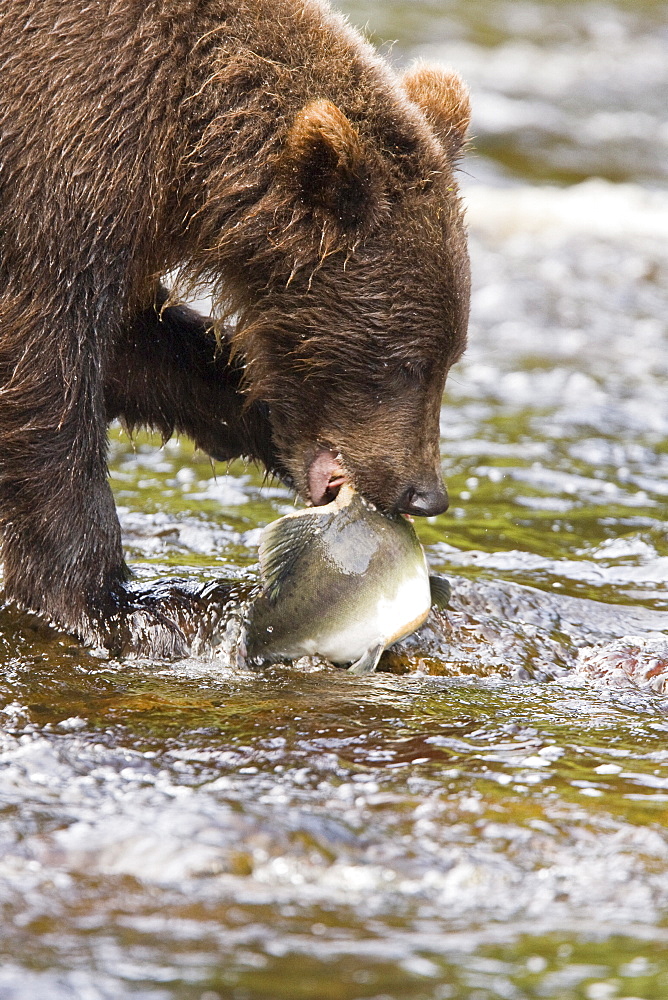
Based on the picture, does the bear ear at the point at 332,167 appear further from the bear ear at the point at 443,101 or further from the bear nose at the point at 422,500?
the bear nose at the point at 422,500

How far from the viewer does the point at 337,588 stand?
505 cm

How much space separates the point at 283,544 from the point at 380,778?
1.23m

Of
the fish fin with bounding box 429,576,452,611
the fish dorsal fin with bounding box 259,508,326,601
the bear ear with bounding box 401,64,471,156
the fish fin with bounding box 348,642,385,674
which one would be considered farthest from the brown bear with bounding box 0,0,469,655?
the fish fin with bounding box 348,642,385,674

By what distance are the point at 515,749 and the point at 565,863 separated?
2.36 ft

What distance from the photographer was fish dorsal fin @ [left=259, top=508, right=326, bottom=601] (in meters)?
5.10

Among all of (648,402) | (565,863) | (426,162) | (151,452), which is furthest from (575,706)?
(648,402)

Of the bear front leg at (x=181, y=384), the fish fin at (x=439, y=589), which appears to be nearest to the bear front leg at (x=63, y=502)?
the bear front leg at (x=181, y=384)

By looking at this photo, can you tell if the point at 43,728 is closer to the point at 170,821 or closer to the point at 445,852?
the point at 170,821

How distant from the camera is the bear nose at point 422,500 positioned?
215 inches

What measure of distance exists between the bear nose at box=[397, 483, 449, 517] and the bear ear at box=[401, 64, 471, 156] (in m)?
1.41

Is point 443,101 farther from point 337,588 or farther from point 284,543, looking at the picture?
point 337,588

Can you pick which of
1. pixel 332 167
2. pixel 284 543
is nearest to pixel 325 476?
pixel 284 543

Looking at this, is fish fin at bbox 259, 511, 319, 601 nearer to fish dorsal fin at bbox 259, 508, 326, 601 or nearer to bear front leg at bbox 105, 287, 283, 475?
fish dorsal fin at bbox 259, 508, 326, 601

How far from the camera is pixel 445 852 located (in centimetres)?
373
